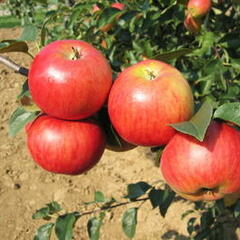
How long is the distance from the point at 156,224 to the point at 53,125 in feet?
6.78

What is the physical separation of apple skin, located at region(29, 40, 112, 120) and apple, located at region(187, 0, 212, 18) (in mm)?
1231

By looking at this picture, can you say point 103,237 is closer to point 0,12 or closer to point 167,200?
point 167,200

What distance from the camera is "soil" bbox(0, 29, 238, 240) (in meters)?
2.89

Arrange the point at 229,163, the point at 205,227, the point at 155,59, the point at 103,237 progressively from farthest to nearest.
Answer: the point at 103,237
the point at 205,227
the point at 155,59
the point at 229,163

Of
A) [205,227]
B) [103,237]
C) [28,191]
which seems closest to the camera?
[205,227]

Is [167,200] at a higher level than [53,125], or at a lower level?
Answer: lower

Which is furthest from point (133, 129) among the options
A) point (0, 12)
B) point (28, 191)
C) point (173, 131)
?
point (0, 12)

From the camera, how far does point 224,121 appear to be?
0.97 meters

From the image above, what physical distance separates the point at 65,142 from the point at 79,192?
2.34 metres

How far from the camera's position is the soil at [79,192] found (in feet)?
9.47

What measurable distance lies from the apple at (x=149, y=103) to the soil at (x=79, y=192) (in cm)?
200

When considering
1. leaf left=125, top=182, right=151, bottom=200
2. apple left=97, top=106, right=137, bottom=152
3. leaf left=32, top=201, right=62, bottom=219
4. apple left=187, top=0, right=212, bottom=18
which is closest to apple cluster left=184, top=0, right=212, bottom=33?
apple left=187, top=0, right=212, bottom=18

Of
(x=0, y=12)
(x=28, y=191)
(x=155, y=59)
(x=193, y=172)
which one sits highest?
(x=155, y=59)

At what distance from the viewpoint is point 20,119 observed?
41.3 inches
